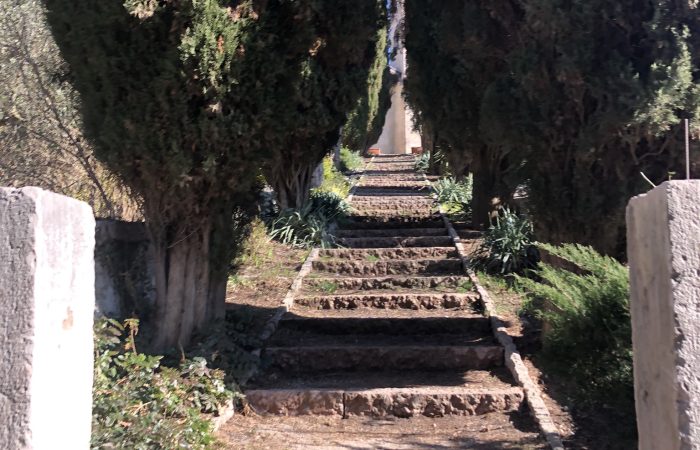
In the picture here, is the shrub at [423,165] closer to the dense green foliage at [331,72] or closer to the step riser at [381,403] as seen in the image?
the dense green foliage at [331,72]

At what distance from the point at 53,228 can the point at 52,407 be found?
0.68 meters

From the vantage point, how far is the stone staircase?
539 cm

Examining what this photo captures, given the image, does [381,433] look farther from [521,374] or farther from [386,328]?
[386,328]

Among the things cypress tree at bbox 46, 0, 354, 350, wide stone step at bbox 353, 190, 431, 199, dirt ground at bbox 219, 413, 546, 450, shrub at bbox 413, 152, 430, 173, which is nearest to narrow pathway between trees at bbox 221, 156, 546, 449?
dirt ground at bbox 219, 413, 546, 450

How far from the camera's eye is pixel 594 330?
4836 millimetres

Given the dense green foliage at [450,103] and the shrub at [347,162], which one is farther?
the shrub at [347,162]

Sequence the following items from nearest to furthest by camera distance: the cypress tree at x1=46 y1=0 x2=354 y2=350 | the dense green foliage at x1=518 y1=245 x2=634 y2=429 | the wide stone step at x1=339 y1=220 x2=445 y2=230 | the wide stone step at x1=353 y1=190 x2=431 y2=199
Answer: the dense green foliage at x1=518 y1=245 x2=634 y2=429
the cypress tree at x1=46 y1=0 x2=354 y2=350
the wide stone step at x1=339 y1=220 x2=445 y2=230
the wide stone step at x1=353 y1=190 x2=431 y2=199

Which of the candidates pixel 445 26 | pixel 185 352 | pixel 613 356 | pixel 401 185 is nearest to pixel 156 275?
pixel 185 352

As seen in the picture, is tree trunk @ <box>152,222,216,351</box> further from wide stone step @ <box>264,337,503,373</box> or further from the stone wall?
wide stone step @ <box>264,337,503,373</box>

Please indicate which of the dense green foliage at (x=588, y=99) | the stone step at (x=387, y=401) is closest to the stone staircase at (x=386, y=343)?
the stone step at (x=387, y=401)

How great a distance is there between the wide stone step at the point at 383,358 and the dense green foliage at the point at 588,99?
45.1 inches

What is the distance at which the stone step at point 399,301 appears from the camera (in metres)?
7.54

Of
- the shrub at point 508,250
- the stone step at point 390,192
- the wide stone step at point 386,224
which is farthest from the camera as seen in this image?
the stone step at point 390,192

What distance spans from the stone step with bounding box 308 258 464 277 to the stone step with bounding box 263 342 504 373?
247 centimetres
